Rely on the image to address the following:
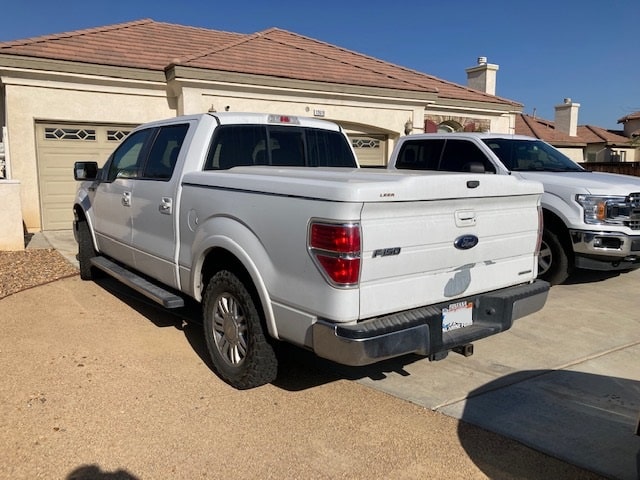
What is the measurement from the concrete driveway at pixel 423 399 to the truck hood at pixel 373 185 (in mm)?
1473

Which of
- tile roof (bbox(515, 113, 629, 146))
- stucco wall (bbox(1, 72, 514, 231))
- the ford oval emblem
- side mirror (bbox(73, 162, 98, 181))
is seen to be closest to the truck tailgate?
the ford oval emblem

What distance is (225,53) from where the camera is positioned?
13.6m

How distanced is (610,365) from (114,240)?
16.4ft

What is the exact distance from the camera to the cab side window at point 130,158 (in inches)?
221

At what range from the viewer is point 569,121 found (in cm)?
2961

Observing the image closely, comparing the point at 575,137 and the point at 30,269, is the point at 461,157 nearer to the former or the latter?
the point at 30,269

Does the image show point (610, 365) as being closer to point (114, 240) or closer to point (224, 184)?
point (224, 184)

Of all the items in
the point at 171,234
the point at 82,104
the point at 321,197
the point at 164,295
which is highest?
the point at 82,104

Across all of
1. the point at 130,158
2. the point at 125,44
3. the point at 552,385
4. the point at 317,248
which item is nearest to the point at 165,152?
the point at 130,158

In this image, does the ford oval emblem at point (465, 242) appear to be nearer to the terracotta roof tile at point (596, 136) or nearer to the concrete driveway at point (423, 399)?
the concrete driveway at point (423, 399)

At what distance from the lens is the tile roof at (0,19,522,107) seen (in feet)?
40.1

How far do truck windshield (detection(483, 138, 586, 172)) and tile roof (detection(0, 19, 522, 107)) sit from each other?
677 cm

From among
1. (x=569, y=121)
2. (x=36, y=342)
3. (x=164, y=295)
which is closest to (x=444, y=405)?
(x=164, y=295)

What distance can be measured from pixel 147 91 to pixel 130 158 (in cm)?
734
